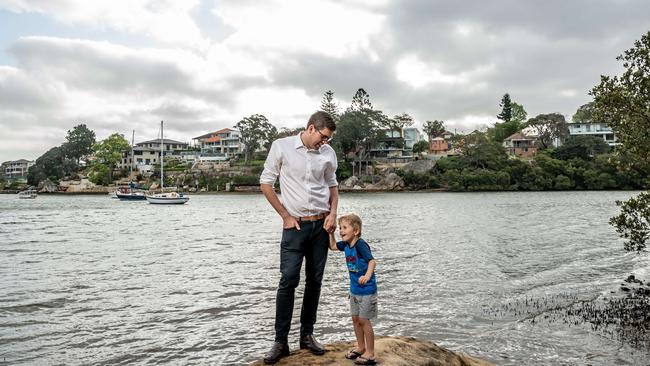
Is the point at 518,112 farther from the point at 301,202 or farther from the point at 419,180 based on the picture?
the point at 301,202

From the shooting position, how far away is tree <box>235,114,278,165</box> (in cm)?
13038

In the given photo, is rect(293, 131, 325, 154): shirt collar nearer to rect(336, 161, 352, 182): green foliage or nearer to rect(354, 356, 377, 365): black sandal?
rect(354, 356, 377, 365): black sandal

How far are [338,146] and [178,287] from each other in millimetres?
100040

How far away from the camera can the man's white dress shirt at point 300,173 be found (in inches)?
197

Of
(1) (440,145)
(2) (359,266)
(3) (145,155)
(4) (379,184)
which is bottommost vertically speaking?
(2) (359,266)

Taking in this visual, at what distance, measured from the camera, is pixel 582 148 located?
103312mm

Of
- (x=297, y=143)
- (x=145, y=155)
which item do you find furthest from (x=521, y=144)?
(x=297, y=143)

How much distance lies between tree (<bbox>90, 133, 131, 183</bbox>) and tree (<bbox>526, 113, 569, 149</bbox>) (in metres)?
112

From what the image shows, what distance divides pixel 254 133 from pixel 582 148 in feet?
272

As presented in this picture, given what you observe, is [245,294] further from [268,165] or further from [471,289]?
[268,165]

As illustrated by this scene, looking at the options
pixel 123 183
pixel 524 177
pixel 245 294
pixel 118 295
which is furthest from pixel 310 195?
pixel 123 183

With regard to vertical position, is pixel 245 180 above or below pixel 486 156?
below

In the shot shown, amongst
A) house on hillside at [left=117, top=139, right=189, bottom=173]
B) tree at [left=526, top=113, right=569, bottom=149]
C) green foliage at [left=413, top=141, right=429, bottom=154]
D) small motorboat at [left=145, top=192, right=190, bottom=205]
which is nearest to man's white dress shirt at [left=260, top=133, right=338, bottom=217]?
small motorboat at [left=145, top=192, right=190, bottom=205]

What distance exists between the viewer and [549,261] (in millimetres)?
18109
